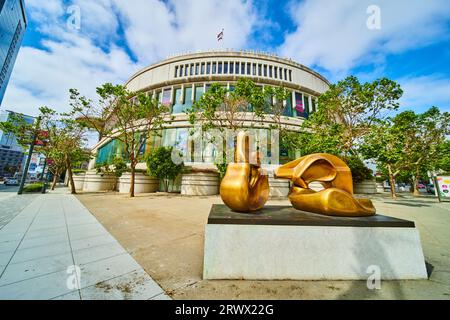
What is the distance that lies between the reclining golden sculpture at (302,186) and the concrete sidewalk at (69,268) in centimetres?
207

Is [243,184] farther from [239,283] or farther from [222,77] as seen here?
[222,77]

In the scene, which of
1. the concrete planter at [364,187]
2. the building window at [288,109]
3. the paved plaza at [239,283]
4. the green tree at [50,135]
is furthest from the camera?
the building window at [288,109]

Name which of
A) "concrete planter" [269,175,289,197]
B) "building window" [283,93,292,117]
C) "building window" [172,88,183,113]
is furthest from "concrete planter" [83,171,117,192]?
"building window" [283,93,292,117]

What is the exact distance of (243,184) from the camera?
3668 millimetres

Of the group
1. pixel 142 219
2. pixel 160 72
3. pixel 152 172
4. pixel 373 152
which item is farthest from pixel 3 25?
pixel 373 152

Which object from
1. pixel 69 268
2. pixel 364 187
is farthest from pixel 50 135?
pixel 364 187

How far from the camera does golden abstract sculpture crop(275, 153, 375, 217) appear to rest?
3447mm

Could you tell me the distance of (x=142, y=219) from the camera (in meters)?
6.93

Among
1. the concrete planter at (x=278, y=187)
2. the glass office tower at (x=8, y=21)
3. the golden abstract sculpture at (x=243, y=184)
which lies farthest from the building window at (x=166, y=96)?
the glass office tower at (x=8, y=21)

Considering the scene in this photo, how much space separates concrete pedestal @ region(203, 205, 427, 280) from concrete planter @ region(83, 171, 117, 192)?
24904mm

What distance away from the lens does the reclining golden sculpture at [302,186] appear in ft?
11.4

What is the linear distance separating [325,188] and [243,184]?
199 centimetres

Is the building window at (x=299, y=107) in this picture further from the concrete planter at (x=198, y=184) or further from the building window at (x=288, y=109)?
the concrete planter at (x=198, y=184)

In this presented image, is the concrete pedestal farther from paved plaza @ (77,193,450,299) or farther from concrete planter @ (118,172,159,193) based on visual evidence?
concrete planter @ (118,172,159,193)
